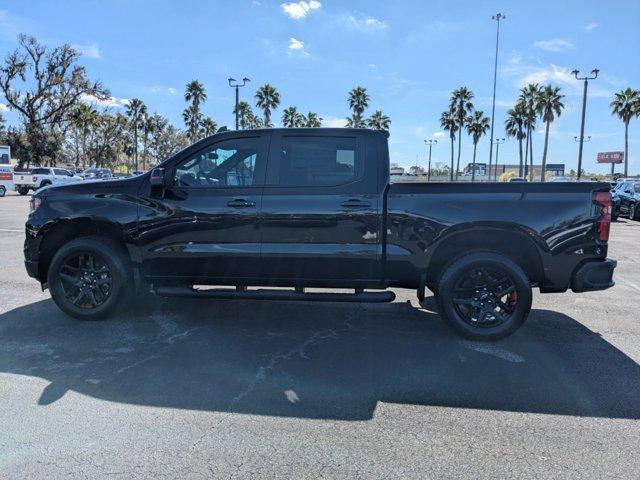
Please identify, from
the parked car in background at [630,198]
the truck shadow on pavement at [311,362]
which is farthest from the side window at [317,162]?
the parked car in background at [630,198]

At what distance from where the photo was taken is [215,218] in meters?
5.03

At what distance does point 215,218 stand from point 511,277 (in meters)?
2.93

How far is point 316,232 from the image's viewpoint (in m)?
4.89

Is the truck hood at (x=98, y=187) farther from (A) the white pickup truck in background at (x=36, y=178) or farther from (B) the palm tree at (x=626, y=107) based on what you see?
(B) the palm tree at (x=626, y=107)

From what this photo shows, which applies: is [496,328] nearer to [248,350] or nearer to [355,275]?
[355,275]

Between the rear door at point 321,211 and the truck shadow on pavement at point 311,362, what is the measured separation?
0.71 meters

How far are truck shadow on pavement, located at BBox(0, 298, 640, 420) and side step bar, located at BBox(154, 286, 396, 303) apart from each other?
39 centimetres

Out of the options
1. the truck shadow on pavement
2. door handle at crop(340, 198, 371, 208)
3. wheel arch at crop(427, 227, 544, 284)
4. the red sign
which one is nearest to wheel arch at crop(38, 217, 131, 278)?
the truck shadow on pavement

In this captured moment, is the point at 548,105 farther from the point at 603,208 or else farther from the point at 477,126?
the point at 603,208

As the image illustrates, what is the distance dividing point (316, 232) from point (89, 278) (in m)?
2.52

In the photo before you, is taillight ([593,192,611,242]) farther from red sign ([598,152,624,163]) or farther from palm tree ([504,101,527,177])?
red sign ([598,152,624,163])

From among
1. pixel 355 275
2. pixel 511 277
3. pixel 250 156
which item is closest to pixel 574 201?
pixel 511 277

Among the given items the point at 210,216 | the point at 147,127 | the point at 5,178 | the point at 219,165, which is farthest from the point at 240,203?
the point at 147,127

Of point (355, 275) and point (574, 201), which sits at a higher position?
point (574, 201)
